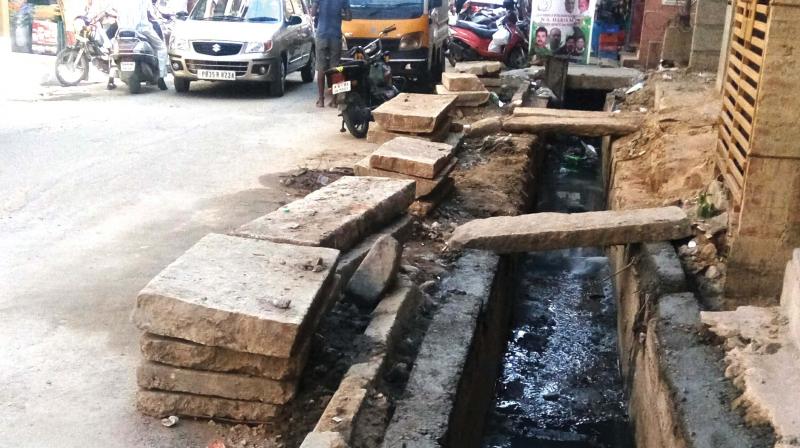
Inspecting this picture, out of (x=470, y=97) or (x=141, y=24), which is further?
(x=141, y=24)

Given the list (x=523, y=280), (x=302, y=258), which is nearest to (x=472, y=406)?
(x=302, y=258)

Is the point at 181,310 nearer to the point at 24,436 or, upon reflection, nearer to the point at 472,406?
the point at 24,436

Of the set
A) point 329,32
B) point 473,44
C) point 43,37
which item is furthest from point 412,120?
point 43,37

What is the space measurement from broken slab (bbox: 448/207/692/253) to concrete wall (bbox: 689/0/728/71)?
7.43 m

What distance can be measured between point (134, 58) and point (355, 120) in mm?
5259

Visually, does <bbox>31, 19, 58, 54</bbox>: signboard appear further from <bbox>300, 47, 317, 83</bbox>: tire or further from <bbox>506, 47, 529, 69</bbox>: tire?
<bbox>506, 47, 529, 69</bbox>: tire

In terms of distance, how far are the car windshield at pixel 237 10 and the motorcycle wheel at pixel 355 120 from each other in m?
4.53

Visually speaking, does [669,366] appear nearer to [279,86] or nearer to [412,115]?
[412,115]

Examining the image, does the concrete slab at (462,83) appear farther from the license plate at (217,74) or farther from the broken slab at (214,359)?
the broken slab at (214,359)

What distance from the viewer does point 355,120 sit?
10297mm

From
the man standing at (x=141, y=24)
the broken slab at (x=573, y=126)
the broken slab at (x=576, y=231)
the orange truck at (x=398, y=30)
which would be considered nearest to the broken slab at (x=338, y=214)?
the broken slab at (x=576, y=231)

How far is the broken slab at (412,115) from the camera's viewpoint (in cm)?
846

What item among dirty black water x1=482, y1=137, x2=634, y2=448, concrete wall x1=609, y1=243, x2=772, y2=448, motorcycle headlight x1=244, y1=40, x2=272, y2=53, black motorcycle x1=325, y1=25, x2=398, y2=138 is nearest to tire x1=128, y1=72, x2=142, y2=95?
motorcycle headlight x1=244, y1=40, x2=272, y2=53

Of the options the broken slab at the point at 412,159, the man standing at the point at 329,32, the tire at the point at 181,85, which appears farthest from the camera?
the tire at the point at 181,85
